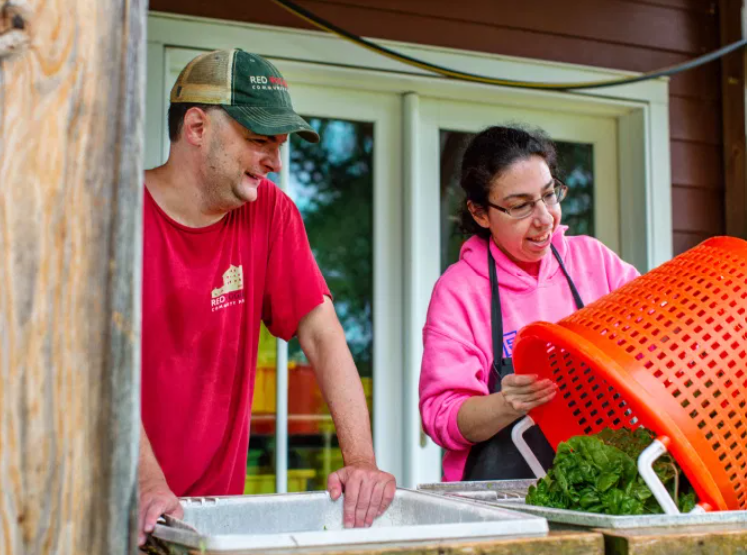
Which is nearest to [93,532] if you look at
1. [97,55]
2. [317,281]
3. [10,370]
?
[10,370]

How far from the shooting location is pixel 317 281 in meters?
2.12

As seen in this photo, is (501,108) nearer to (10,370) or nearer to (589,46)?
(589,46)

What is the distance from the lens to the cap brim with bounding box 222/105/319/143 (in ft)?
6.33

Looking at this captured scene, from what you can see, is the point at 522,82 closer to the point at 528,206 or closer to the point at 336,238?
the point at 336,238

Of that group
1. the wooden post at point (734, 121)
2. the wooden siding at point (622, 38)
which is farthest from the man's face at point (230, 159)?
the wooden post at point (734, 121)

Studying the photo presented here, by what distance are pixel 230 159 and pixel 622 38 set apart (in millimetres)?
2496

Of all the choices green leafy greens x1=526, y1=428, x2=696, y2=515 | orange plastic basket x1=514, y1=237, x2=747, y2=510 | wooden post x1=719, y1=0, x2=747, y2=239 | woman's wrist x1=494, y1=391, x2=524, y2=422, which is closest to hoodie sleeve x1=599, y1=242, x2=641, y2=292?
woman's wrist x1=494, y1=391, x2=524, y2=422

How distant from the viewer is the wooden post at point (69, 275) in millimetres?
1059

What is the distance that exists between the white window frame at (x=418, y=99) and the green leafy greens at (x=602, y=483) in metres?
2.09

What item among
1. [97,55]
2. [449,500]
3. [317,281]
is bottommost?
[449,500]

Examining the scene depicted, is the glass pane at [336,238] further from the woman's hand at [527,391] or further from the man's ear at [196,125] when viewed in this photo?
the woman's hand at [527,391]

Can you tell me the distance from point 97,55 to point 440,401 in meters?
1.26

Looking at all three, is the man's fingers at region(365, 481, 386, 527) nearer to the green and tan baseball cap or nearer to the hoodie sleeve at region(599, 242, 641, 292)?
A: the green and tan baseball cap

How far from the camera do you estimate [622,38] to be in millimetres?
3949
